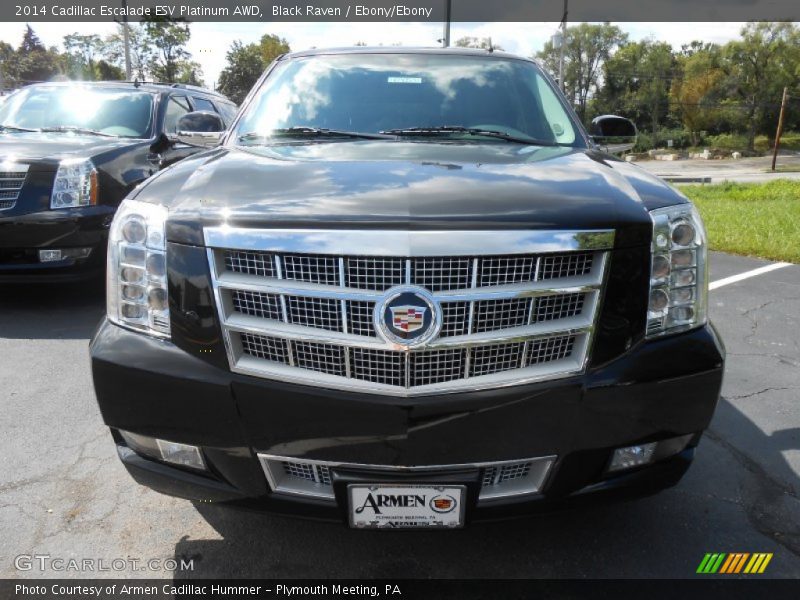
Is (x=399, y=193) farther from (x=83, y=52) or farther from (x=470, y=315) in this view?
(x=83, y=52)

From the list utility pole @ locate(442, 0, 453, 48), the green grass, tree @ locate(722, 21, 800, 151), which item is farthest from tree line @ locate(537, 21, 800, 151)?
the green grass

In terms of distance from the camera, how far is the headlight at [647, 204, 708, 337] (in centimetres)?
208

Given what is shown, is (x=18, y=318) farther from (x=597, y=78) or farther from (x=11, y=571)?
(x=597, y=78)

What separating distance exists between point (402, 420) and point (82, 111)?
19.8 feet

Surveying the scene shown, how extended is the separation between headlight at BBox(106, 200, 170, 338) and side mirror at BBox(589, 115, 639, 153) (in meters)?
2.83

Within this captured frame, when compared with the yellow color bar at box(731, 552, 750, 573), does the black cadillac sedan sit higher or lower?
higher

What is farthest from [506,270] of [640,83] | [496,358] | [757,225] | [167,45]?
[640,83]

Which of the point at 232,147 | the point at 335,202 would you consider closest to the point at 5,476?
the point at 232,147

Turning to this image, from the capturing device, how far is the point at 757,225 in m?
9.03

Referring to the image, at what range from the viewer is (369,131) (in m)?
3.10

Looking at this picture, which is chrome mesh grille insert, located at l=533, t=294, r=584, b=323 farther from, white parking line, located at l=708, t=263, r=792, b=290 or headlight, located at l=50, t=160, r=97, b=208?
white parking line, located at l=708, t=263, r=792, b=290

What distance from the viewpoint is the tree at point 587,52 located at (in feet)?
276

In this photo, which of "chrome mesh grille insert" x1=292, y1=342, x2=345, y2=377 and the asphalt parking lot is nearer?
"chrome mesh grille insert" x1=292, y1=342, x2=345, y2=377

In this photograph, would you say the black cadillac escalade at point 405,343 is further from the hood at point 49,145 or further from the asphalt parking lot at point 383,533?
the hood at point 49,145
